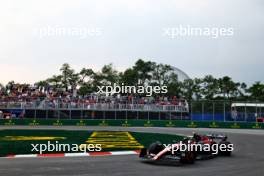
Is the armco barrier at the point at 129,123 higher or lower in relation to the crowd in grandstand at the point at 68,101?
lower

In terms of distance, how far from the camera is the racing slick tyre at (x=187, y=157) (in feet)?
38.6

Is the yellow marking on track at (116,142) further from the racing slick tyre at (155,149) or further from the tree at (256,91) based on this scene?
the tree at (256,91)

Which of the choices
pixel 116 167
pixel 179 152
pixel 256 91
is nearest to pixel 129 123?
pixel 179 152

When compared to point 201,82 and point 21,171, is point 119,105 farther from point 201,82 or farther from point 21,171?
Result: point 201,82

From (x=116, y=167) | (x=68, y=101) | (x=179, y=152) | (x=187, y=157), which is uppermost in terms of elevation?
(x=68, y=101)

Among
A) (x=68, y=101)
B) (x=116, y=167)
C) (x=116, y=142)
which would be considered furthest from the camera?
(x=68, y=101)

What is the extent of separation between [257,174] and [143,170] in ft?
9.81

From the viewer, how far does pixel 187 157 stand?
11.9 m

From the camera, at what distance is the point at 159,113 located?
3603 cm

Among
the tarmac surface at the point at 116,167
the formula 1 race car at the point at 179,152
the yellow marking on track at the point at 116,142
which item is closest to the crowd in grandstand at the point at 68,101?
the yellow marking on track at the point at 116,142

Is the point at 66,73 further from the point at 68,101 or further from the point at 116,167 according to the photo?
the point at 116,167

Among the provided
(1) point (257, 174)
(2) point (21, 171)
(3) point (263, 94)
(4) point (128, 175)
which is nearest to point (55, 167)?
(2) point (21, 171)

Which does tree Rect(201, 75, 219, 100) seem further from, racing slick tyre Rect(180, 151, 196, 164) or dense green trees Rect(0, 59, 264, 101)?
racing slick tyre Rect(180, 151, 196, 164)

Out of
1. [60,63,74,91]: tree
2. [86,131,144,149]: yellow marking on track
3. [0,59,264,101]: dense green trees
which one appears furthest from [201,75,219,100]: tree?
[86,131,144,149]: yellow marking on track
